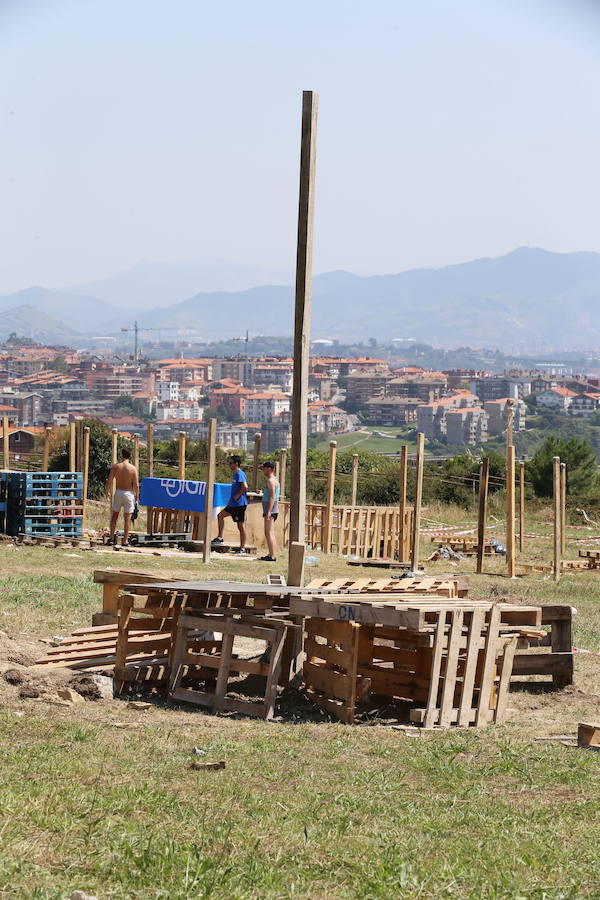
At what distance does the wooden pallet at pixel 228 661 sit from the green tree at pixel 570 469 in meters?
37.7

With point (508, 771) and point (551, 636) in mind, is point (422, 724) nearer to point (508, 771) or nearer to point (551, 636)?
point (508, 771)

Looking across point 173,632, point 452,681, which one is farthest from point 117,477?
point 452,681

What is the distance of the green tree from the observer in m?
46.5

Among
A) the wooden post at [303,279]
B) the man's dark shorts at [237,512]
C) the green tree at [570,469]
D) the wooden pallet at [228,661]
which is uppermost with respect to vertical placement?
the wooden post at [303,279]

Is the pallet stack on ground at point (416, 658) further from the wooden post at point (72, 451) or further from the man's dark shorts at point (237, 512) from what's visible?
the wooden post at point (72, 451)

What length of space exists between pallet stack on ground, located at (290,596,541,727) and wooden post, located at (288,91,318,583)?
135cm

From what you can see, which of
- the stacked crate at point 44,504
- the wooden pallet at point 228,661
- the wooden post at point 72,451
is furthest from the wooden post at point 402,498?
the wooden pallet at point 228,661

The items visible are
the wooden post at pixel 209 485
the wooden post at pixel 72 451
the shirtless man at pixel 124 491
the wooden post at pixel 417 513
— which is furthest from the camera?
the wooden post at pixel 72 451

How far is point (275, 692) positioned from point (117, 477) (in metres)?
12.1

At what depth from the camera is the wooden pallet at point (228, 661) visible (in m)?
9.07

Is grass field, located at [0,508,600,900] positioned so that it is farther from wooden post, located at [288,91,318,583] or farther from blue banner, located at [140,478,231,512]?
blue banner, located at [140,478,231,512]

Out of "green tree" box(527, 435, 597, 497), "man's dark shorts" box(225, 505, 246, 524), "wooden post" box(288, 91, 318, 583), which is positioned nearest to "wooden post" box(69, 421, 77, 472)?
"man's dark shorts" box(225, 505, 246, 524)

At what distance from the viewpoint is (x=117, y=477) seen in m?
20.8

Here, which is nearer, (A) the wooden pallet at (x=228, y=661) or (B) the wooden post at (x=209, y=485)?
(A) the wooden pallet at (x=228, y=661)
